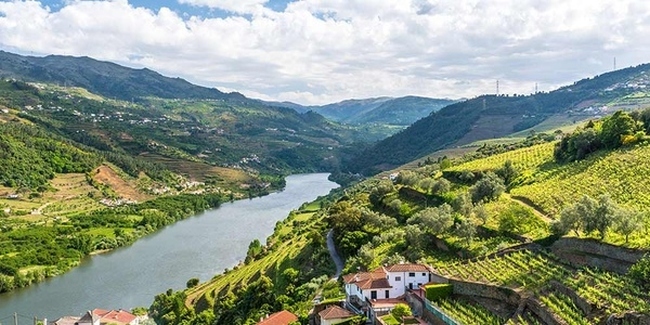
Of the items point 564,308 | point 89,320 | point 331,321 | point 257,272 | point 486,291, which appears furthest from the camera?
point 257,272

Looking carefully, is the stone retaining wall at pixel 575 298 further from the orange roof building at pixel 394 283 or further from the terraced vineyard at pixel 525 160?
the terraced vineyard at pixel 525 160

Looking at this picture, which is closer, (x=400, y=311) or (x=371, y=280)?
(x=400, y=311)

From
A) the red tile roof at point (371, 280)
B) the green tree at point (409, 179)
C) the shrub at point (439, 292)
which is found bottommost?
the red tile roof at point (371, 280)

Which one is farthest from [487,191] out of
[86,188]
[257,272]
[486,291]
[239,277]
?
[86,188]

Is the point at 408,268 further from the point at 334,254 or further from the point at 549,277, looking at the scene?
the point at 334,254

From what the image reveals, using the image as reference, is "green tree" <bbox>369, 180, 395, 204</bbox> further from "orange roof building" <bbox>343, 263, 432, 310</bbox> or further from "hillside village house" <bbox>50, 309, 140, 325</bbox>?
"orange roof building" <bbox>343, 263, 432, 310</bbox>

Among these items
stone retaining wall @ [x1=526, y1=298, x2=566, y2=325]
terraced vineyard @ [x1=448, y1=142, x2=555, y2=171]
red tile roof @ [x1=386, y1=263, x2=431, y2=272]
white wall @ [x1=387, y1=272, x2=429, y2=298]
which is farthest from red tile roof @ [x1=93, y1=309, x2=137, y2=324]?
stone retaining wall @ [x1=526, y1=298, x2=566, y2=325]

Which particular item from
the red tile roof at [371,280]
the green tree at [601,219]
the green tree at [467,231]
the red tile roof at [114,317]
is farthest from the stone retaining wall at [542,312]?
the red tile roof at [114,317]
